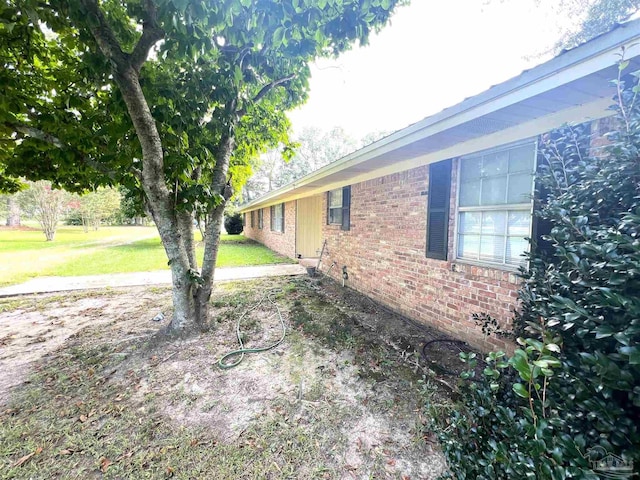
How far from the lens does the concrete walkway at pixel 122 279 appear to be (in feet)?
22.6

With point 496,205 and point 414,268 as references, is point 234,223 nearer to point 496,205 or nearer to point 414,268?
point 414,268

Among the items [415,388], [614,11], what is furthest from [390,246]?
[614,11]

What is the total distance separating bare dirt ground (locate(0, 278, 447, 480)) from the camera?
6.93 feet

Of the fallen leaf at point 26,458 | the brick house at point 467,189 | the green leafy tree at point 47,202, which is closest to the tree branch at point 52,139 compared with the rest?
the fallen leaf at point 26,458

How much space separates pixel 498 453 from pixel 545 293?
96cm

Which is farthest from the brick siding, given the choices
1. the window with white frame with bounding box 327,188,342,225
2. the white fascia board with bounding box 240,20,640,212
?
the white fascia board with bounding box 240,20,640,212

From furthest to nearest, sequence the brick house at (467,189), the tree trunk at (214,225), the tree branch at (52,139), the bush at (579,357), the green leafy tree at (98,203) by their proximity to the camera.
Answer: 1. the green leafy tree at (98,203)
2. the tree trunk at (214,225)
3. the tree branch at (52,139)
4. the brick house at (467,189)
5. the bush at (579,357)

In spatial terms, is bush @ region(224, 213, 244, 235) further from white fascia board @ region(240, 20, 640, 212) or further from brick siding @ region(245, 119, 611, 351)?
white fascia board @ region(240, 20, 640, 212)

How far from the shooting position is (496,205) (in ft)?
11.3

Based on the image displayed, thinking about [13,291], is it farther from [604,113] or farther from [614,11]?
[614,11]

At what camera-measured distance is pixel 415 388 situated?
2.91m

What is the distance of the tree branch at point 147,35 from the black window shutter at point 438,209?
3751mm

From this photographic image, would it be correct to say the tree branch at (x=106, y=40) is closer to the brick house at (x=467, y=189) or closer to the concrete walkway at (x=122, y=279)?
the brick house at (x=467, y=189)

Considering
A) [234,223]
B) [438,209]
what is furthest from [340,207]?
[234,223]
